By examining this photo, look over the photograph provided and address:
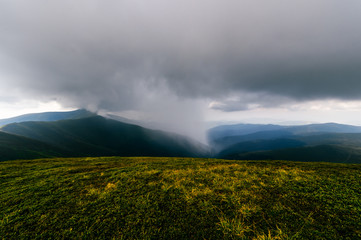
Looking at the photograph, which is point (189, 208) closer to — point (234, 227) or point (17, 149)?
point (234, 227)

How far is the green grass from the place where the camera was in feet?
16.9

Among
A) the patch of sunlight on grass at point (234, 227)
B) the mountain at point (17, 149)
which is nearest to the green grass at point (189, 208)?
the patch of sunlight on grass at point (234, 227)

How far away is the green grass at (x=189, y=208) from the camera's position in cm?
516

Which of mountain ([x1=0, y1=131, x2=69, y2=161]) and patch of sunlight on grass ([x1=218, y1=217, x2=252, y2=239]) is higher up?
patch of sunlight on grass ([x1=218, y1=217, x2=252, y2=239])

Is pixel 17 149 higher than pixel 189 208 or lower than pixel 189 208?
lower

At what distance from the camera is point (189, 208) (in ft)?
21.4

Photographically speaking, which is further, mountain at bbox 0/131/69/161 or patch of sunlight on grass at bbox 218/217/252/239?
mountain at bbox 0/131/69/161

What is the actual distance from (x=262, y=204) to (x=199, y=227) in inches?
144

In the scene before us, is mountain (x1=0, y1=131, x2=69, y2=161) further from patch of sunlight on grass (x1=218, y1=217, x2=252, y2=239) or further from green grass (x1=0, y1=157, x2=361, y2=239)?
patch of sunlight on grass (x1=218, y1=217, x2=252, y2=239)

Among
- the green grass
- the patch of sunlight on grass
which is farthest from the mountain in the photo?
the patch of sunlight on grass

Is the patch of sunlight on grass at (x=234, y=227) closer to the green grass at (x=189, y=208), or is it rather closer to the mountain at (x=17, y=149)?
the green grass at (x=189, y=208)

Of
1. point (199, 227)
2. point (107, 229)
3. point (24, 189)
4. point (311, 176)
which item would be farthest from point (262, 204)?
point (24, 189)

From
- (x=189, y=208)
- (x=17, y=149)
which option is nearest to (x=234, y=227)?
(x=189, y=208)

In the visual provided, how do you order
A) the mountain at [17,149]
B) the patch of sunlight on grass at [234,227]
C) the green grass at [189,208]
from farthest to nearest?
1. the mountain at [17,149]
2. the green grass at [189,208]
3. the patch of sunlight on grass at [234,227]
